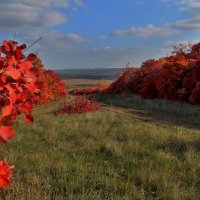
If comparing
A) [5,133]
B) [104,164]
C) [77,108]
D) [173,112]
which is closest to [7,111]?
[5,133]

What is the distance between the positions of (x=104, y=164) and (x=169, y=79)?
1776 centimetres

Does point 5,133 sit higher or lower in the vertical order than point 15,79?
lower

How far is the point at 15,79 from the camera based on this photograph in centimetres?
286

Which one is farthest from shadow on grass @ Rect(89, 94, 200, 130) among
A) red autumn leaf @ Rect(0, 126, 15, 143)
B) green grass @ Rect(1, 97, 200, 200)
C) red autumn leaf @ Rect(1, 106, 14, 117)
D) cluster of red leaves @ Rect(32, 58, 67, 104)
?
red autumn leaf @ Rect(0, 126, 15, 143)

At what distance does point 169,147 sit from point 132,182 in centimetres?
309

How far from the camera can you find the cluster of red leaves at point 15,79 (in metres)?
2.86

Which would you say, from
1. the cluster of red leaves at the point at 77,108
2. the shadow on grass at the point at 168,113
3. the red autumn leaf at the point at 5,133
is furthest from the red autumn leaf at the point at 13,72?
the cluster of red leaves at the point at 77,108

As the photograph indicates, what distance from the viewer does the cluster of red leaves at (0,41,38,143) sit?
2.86 metres

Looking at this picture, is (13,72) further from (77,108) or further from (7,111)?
(77,108)

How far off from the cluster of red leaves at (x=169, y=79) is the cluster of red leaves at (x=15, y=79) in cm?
1958

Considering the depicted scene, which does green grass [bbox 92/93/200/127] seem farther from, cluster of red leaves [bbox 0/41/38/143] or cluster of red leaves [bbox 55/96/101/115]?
cluster of red leaves [bbox 0/41/38/143]

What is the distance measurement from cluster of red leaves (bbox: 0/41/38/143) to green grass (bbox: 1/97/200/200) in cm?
332

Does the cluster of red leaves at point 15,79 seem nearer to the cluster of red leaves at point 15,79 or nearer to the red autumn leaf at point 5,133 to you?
the cluster of red leaves at point 15,79

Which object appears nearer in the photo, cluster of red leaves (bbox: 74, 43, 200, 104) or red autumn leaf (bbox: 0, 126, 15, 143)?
red autumn leaf (bbox: 0, 126, 15, 143)
